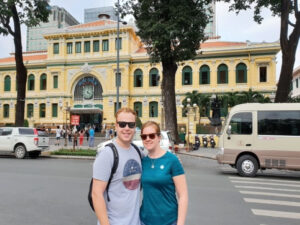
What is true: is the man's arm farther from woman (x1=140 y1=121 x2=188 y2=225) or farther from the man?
woman (x1=140 y1=121 x2=188 y2=225)

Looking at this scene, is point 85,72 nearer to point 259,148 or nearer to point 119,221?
point 259,148

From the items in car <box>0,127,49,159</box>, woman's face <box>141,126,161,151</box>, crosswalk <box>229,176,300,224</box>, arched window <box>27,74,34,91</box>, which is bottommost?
crosswalk <box>229,176,300,224</box>

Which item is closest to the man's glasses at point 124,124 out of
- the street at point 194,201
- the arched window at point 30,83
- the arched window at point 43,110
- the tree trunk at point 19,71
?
the street at point 194,201

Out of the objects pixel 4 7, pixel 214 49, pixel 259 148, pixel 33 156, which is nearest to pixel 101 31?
pixel 214 49

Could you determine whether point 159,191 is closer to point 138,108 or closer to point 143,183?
point 143,183

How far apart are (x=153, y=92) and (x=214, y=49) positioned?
10938mm

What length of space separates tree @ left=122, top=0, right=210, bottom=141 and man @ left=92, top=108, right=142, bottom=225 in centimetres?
1452

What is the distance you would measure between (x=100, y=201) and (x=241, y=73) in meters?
39.2

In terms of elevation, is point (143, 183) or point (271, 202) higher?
point (143, 183)

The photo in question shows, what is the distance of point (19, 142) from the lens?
1488cm

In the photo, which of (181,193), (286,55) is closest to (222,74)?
(286,55)

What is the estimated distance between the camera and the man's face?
92.6 inches

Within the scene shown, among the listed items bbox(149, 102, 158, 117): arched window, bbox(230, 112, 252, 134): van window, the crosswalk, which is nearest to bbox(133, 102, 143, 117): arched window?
bbox(149, 102, 158, 117): arched window

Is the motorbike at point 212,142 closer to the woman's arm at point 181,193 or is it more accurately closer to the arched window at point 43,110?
the woman's arm at point 181,193
